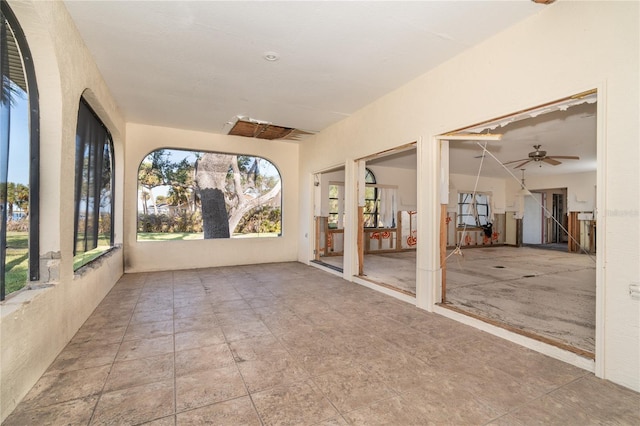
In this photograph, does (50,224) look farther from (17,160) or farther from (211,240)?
(211,240)

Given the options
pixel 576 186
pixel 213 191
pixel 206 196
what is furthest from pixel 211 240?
pixel 576 186

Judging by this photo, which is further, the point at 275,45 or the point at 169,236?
the point at 169,236

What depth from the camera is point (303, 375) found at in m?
2.20

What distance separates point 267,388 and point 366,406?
0.68 meters

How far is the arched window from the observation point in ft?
6.49

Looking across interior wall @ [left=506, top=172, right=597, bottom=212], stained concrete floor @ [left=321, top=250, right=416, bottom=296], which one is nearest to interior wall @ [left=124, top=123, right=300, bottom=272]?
stained concrete floor @ [left=321, top=250, right=416, bottom=296]

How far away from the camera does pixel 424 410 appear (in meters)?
1.81

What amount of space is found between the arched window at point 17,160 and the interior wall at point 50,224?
0.05m

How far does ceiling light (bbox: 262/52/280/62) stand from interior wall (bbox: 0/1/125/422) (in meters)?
1.80

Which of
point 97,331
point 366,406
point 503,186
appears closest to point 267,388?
point 366,406

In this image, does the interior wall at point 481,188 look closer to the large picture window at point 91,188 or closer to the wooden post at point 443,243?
Result: the wooden post at point 443,243

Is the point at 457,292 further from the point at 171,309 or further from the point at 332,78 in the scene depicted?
the point at 171,309

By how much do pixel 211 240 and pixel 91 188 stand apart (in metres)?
2.87

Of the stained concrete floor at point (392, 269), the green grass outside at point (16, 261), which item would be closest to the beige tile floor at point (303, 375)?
the green grass outside at point (16, 261)
